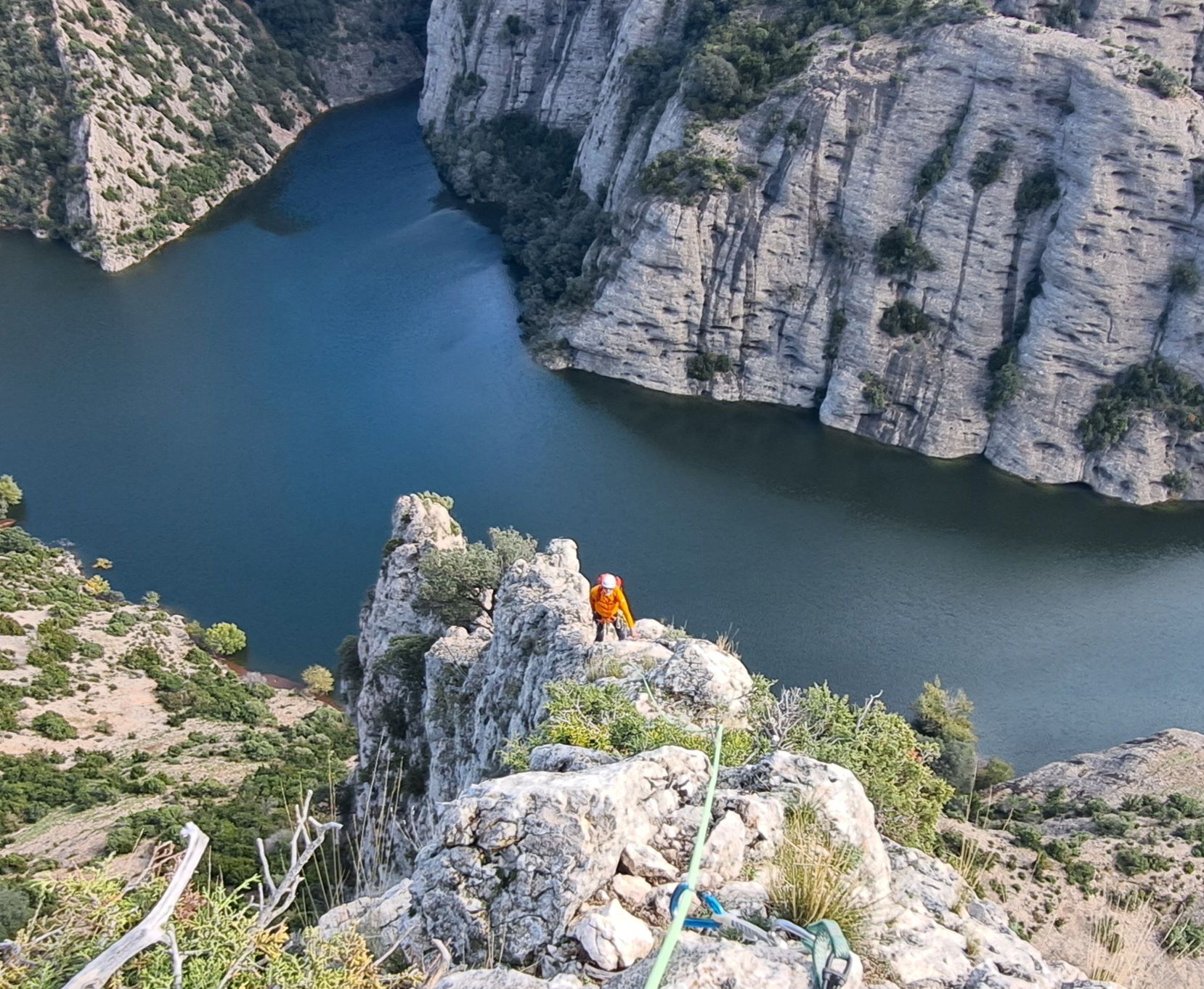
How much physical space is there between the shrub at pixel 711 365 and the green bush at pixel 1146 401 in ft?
57.2

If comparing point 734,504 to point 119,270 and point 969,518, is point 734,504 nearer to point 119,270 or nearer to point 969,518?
point 969,518

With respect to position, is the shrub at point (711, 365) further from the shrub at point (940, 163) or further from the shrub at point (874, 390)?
the shrub at point (940, 163)

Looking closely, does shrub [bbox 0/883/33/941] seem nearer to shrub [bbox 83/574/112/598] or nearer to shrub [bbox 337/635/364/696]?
shrub [bbox 337/635/364/696]

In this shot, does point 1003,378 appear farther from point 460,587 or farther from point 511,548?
point 460,587

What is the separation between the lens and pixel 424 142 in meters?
86.9

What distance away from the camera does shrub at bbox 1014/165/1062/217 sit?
50.1 m

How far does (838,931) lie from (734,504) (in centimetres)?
4177

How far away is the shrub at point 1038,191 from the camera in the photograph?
5012 centimetres

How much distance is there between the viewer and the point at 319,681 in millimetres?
39250

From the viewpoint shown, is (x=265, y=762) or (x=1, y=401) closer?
(x=265, y=762)

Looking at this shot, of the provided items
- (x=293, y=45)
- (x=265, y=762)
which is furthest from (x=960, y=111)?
(x=293, y=45)

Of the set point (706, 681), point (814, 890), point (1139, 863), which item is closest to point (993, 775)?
point (1139, 863)

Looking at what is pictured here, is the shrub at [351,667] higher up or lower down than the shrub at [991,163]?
lower down

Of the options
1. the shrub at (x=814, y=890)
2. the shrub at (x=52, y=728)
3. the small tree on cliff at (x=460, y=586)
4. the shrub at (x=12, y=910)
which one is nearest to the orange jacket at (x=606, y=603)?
→ the shrub at (x=814, y=890)
